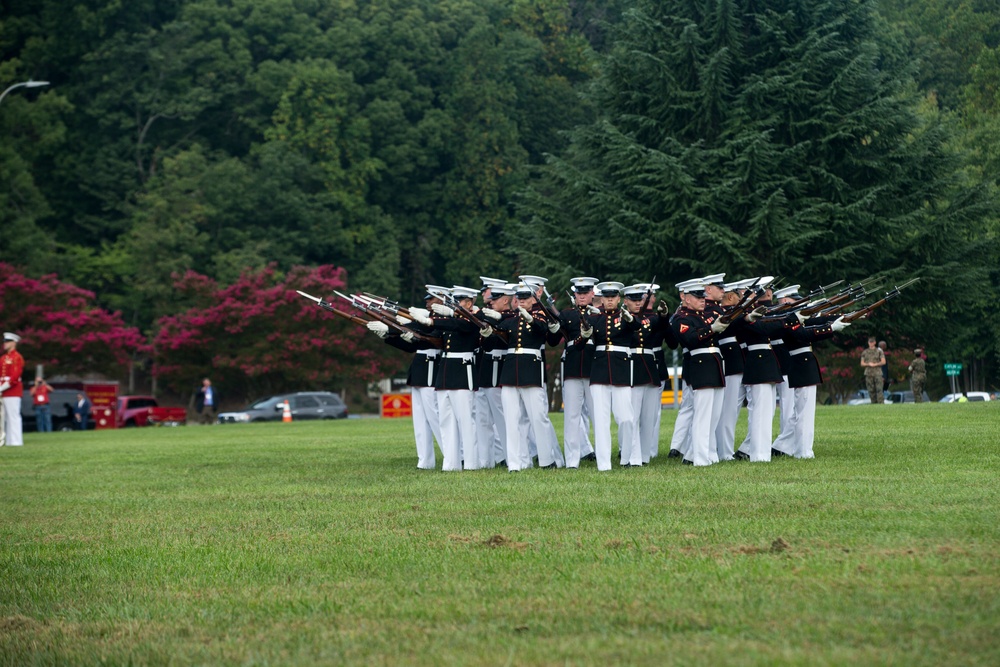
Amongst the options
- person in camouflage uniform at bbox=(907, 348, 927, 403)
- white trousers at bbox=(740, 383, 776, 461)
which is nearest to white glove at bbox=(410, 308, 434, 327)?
white trousers at bbox=(740, 383, 776, 461)

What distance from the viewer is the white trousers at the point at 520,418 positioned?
663 inches

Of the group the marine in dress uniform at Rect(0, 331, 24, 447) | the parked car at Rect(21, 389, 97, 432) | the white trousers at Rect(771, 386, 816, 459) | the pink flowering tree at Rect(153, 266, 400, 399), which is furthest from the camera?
the pink flowering tree at Rect(153, 266, 400, 399)

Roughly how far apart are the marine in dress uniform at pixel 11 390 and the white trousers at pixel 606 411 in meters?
16.4

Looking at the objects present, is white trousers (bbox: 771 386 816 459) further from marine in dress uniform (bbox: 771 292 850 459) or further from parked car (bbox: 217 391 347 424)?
parked car (bbox: 217 391 347 424)

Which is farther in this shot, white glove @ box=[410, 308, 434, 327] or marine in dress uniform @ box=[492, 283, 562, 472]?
white glove @ box=[410, 308, 434, 327]

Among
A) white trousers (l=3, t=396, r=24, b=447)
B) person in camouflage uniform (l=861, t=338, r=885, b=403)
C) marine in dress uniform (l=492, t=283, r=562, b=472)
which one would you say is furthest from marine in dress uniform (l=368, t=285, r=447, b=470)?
person in camouflage uniform (l=861, t=338, r=885, b=403)

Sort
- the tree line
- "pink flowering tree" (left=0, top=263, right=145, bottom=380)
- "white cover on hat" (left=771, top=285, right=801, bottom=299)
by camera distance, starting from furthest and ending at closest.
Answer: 1. the tree line
2. "pink flowering tree" (left=0, top=263, right=145, bottom=380)
3. "white cover on hat" (left=771, top=285, right=801, bottom=299)

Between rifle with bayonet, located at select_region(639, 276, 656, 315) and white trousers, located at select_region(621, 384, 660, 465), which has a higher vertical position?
rifle with bayonet, located at select_region(639, 276, 656, 315)

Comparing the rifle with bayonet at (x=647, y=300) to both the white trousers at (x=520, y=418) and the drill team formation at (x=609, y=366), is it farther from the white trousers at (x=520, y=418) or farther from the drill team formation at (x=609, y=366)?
the white trousers at (x=520, y=418)

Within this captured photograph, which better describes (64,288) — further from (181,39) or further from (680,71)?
(680,71)

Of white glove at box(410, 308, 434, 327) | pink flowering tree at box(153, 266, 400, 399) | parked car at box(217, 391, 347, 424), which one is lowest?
parked car at box(217, 391, 347, 424)

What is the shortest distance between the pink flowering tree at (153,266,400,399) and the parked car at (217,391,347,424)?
3599 mm

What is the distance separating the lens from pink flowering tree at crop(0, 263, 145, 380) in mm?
54312

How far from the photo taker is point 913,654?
5.84m
